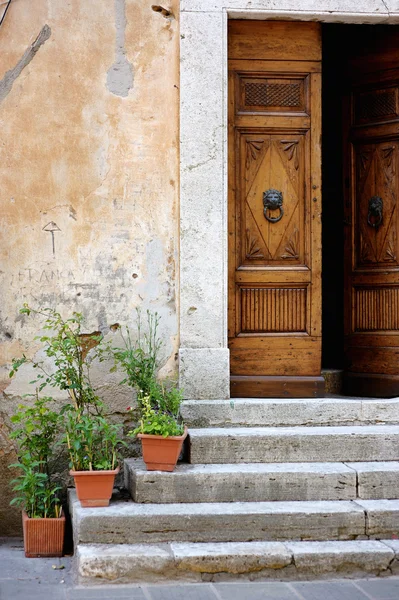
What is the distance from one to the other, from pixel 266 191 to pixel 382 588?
9.64 ft

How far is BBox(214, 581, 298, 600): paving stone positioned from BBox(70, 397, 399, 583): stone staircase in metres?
0.08

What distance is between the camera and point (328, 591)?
4.38 m

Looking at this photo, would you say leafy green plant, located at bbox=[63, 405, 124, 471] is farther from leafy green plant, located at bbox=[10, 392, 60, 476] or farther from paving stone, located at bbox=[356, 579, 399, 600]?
paving stone, located at bbox=[356, 579, 399, 600]

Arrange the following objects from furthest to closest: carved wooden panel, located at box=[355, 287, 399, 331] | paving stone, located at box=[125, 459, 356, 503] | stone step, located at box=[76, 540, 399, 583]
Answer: carved wooden panel, located at box=[355, 287, 399, 331] < paving stone, located at box=[125, 459, 356, 503] < stone step, located at box=[76, 540, 399, 583]

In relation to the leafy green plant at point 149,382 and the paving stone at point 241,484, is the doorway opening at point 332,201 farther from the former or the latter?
the paving stone at point 241,484

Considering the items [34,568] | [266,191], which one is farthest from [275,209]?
[34,568]

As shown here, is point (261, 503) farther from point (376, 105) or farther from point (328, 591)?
point (376, 105)

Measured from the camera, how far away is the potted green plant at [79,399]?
4.93 metres

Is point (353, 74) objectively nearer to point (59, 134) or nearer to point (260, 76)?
point (260, 76)

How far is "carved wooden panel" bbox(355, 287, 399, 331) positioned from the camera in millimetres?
6410

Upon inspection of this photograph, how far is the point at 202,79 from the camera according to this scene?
19.2 ft

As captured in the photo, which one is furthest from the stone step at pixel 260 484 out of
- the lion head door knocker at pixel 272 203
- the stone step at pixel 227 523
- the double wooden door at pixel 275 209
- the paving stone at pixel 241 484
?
the lion head door knocker at pixel 272 203

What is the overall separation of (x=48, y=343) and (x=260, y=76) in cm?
248

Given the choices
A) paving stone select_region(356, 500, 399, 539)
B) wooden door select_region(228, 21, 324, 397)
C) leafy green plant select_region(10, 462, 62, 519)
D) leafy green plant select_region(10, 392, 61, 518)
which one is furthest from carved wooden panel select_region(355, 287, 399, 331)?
leafy green plant select_region(10, 462, 62, 519)
